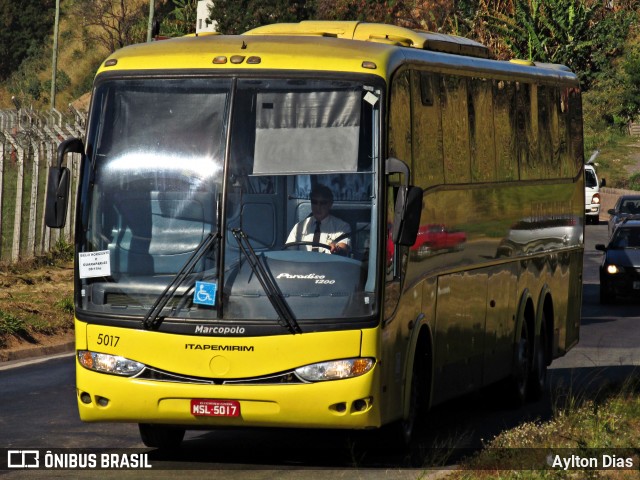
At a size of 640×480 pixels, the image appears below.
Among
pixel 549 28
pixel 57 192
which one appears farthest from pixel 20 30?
pixel 57 192

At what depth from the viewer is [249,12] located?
81438 millimetres

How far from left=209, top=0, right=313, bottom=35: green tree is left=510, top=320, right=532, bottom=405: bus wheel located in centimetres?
→ 6565

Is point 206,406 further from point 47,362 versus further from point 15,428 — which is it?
point 47,362

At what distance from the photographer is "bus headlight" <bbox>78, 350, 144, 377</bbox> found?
34.9 ft

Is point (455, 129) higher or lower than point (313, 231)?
higher

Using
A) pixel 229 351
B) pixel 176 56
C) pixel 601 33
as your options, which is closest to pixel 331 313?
pixel 229 351

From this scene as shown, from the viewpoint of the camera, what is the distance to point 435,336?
12633 mm

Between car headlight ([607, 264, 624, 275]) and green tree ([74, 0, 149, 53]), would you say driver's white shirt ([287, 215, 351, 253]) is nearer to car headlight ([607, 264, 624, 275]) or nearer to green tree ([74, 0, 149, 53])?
car headlight ([607, 264, 624, 275])

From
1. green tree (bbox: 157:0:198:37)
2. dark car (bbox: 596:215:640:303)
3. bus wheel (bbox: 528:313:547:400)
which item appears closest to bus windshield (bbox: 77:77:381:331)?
bus wheel (bbox: 528:313:547:400)

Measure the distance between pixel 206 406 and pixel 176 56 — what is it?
8.18ft

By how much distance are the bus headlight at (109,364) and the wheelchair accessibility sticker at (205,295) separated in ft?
1.90

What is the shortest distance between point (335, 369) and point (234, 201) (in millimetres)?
1323

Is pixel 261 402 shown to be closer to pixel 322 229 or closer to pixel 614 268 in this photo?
pixel 322 229

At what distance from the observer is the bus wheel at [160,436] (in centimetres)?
1177
